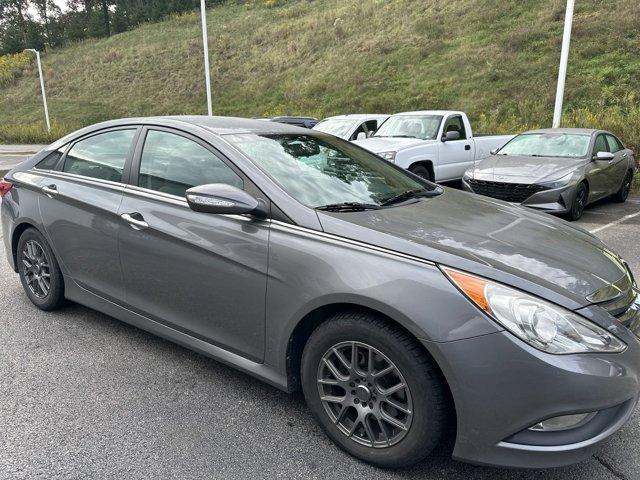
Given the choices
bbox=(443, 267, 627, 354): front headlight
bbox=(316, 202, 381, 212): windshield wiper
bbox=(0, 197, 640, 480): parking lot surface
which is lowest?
bbox=(0, 197, 640, 480): parking lot surface

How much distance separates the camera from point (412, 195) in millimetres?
3166

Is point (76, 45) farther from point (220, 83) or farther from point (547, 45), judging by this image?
point (547, 45)

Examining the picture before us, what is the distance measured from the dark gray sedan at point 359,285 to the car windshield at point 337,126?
7745mm

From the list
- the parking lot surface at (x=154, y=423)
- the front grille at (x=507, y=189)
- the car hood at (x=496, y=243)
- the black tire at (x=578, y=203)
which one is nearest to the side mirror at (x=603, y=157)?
the black tire at (x=578, y=203)

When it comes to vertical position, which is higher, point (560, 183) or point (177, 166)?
point (177, 166)

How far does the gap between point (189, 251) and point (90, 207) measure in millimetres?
1018

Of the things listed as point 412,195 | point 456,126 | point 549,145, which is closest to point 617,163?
point 549,145

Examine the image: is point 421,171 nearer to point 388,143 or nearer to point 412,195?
point 388,143

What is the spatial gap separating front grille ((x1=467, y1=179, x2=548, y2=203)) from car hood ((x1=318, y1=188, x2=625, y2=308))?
4.82 metres

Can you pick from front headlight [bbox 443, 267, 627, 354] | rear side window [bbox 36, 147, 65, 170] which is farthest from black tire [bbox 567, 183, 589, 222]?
rear side window [bbox 36, 147, 65, 170]

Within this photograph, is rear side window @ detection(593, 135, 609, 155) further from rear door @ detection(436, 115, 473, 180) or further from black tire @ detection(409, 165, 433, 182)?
black tire @ detection(409, 165, 433, 182)

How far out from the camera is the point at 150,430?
8.63ft

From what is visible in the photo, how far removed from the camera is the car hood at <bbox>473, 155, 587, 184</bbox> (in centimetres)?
767

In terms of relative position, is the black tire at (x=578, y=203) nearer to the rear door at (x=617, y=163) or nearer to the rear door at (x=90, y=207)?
the rear door at (x=617, y=163)
